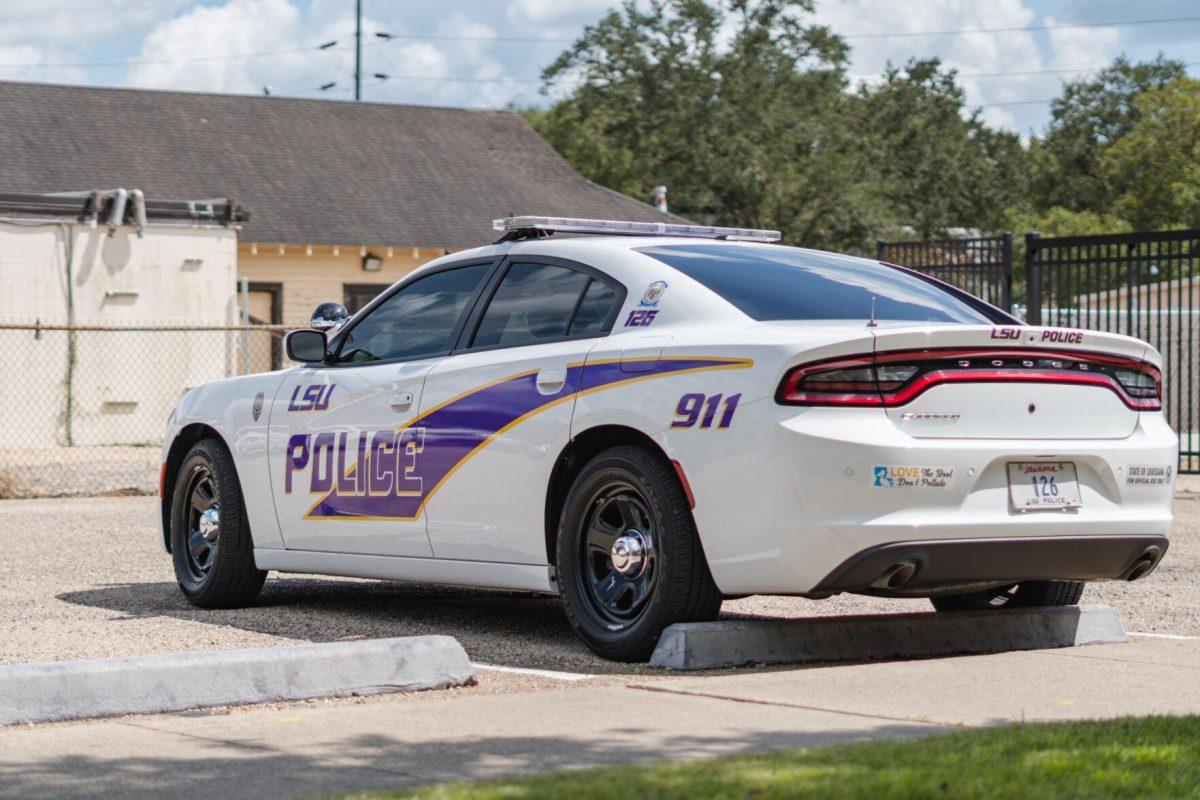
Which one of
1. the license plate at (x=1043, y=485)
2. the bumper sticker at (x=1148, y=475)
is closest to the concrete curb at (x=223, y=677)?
the license plate at (x=1043, y=485)

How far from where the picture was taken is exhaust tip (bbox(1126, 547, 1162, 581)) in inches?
265

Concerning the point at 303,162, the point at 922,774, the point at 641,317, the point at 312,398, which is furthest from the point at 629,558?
the point at 303,162

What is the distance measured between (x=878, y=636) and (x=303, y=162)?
2868 cm

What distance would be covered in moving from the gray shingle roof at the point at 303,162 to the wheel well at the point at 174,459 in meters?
22.1

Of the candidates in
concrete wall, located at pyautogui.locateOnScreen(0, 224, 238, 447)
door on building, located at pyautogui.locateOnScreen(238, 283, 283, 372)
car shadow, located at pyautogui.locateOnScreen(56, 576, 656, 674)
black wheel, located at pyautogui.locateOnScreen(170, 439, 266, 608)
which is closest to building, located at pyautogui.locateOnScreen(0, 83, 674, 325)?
door on building, located at pyautogui.locateOnScreen(238, 283, 283, 372)

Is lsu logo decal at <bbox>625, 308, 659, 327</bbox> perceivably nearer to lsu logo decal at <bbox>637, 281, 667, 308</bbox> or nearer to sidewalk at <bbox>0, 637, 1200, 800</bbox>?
lsu logo decal at <bbox>637, 281, 667, 308</bbox>

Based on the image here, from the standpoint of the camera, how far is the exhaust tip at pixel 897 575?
6.13 m

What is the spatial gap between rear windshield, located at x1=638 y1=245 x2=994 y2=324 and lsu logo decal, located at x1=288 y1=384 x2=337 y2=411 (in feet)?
5.73

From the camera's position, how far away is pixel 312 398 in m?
8.20

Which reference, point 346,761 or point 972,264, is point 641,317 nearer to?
point 346,761

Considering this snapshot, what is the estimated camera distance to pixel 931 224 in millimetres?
73312

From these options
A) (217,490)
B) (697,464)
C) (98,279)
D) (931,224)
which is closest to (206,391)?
(217,490)

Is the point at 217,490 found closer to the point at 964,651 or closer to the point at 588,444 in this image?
the point at 588,444

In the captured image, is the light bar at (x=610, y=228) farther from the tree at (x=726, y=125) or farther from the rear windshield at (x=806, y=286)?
the tree at (x=726, y=125)
